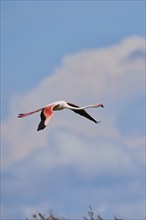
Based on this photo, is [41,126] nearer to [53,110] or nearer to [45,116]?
[45,116]

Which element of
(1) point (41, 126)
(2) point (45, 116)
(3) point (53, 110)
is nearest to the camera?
(1) point (41, 126)

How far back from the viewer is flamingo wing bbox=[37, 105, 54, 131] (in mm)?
37594

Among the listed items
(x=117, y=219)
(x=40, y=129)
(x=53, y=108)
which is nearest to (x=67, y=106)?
(x=53, y=108)

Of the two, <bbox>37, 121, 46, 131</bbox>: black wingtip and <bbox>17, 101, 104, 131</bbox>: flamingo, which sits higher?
<bbox>17, 101, 104, 131</bbox>: flamingo

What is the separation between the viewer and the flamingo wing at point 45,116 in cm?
3759

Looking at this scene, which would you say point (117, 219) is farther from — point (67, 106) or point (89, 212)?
point (67, 106)

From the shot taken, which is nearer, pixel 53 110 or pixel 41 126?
pixel 41 126

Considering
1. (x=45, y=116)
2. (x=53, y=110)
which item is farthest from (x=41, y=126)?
(x=53, y=110)

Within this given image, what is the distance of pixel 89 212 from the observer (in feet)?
148

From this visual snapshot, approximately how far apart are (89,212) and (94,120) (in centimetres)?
474

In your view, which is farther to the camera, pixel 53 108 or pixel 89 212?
pixel 89 212

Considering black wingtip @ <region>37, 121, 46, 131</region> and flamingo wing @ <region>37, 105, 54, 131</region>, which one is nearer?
black wingtip @ <region>37, 121, 46, 131</region>

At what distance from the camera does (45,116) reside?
127 ft

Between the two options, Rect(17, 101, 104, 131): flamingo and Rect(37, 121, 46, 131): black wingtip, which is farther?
Rect(17, 101, 104, 131): flamingo
